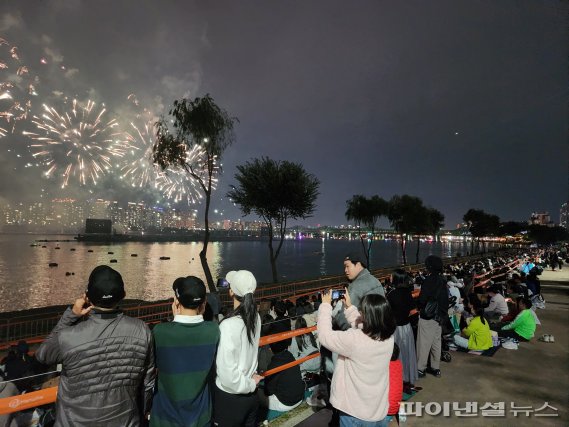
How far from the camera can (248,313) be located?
108 inches

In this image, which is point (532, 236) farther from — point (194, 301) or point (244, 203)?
point (194, 301)

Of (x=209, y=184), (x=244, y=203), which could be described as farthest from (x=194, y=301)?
(x=244, y=203)

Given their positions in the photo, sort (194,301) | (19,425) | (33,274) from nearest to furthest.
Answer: (194,301) < (19,425) < (33,274)

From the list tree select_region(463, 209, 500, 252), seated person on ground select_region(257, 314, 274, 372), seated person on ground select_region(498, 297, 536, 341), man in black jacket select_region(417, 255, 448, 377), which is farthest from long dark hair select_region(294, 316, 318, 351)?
tree select_region(463, 209, 500, 252)

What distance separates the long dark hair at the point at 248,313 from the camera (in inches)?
108

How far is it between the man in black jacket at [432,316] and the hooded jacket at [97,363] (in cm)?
493

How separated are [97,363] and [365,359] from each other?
2.11 m

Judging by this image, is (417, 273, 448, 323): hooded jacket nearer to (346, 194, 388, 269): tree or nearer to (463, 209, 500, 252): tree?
(346, 194, 388, 269): tree

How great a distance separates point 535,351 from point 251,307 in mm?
7514

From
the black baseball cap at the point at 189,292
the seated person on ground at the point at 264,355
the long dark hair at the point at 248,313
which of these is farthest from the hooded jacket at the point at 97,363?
the seated person on ground at the point at 264,355

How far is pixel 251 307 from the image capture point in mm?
2775

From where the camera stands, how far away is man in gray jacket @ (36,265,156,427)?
212 cm

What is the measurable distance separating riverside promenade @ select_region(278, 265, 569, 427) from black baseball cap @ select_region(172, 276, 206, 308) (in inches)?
101

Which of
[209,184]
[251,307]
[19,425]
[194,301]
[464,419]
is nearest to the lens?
[194,301]
